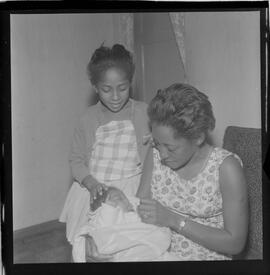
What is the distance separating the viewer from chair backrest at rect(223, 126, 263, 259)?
139 centimetres

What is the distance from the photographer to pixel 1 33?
1422 millimetres

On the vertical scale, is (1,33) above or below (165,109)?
above

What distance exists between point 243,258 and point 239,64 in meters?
0.63

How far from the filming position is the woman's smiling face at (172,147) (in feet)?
4.52

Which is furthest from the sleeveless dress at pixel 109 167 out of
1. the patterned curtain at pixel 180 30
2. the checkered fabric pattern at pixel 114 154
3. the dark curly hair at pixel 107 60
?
the patterned curtain at pixel 180 30

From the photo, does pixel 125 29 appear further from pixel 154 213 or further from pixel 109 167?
pixel 154 213

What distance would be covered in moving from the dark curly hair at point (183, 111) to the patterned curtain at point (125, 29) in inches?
7.6

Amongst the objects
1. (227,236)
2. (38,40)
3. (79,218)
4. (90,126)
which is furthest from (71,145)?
(227,236)

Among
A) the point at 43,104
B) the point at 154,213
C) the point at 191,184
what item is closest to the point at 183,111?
the point at 191,184

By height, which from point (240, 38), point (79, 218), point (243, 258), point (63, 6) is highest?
point (63, 6)

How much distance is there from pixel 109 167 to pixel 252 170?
0.46 m

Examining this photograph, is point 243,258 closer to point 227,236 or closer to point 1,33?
point 227,236

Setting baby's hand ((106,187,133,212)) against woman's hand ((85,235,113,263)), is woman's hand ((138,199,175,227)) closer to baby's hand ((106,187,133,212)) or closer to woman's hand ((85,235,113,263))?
baby's hand ((106,187,133,212))

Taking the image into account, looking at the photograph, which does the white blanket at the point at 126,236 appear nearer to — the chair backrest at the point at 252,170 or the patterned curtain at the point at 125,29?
the chair backrest at the point at 252,170
